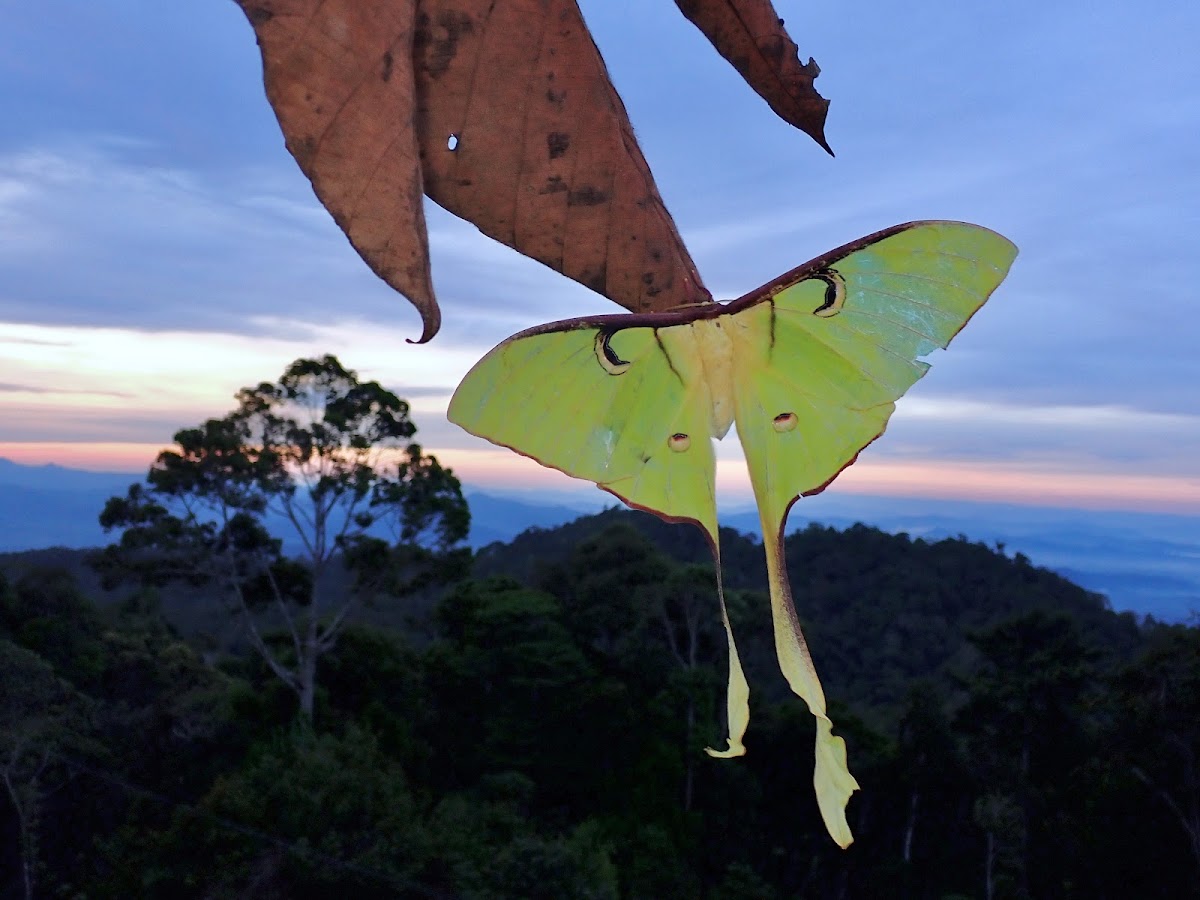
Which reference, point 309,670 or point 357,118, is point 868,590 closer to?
point 309,670

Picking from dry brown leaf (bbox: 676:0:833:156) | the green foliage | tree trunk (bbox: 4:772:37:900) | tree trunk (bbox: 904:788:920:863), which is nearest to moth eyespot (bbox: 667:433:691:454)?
dry brown leaf (bbox: 676:0:833:156)

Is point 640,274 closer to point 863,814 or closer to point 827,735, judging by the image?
point 827,735

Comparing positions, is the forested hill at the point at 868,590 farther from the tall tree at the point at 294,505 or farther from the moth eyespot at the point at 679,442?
the moth eyespot at the point at 679,442

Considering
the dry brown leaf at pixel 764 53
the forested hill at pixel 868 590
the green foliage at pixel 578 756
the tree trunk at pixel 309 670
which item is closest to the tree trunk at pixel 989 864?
the green foliage at pixel 578 756

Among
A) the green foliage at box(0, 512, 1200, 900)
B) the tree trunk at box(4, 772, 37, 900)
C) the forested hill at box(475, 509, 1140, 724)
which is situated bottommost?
the tree trunk at box(4, 772, 37, 900)

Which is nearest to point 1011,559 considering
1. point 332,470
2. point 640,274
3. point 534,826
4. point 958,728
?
point 958,728

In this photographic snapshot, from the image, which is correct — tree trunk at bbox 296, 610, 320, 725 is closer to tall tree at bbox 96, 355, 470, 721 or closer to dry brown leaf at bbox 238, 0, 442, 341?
tall tree at bbox 96, 355, 470, 721
